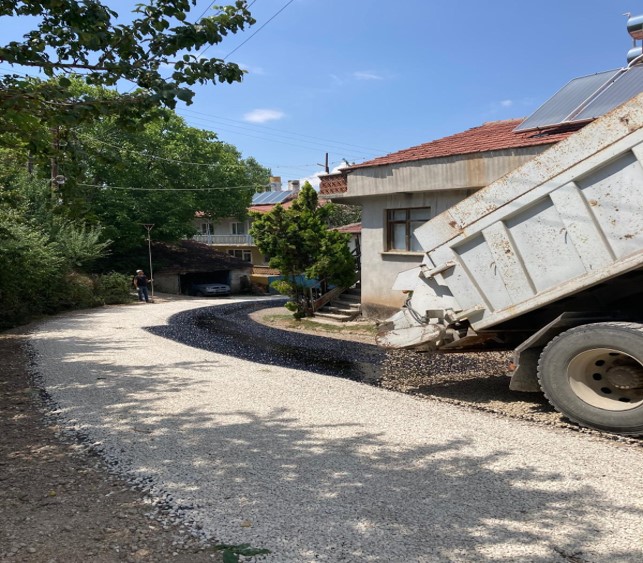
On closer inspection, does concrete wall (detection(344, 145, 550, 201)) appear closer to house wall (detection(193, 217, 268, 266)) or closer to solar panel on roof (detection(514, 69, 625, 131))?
solar panel on roof (detection(514, 69, 625, 131))

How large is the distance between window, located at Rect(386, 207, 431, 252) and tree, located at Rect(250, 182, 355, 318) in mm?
1626

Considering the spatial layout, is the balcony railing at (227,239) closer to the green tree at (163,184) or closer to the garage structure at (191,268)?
the garage structure at (191,268)

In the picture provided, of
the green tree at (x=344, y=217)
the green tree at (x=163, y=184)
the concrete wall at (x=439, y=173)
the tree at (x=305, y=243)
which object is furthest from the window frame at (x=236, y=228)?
the concrete wall at (x=439, y=173)

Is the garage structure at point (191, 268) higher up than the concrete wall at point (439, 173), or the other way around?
the concrete wall at point (439, 173)

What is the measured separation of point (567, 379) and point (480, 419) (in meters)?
1.03

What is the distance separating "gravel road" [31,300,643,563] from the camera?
126 inches

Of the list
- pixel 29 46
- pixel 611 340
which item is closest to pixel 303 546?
pixel 611 340

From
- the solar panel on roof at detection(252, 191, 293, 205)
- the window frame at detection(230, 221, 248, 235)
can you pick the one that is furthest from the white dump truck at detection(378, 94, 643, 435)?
the solar panel on roof at detection(252, 191, 293, 205)

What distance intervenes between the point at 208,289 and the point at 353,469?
31417 millimetres

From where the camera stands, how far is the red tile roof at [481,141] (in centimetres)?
1052

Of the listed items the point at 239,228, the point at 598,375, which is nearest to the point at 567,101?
the point at 598,375

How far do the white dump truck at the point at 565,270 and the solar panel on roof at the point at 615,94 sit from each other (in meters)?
4.08

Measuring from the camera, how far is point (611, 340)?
5.04 m

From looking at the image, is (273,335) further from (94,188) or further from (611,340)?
(94,188)
